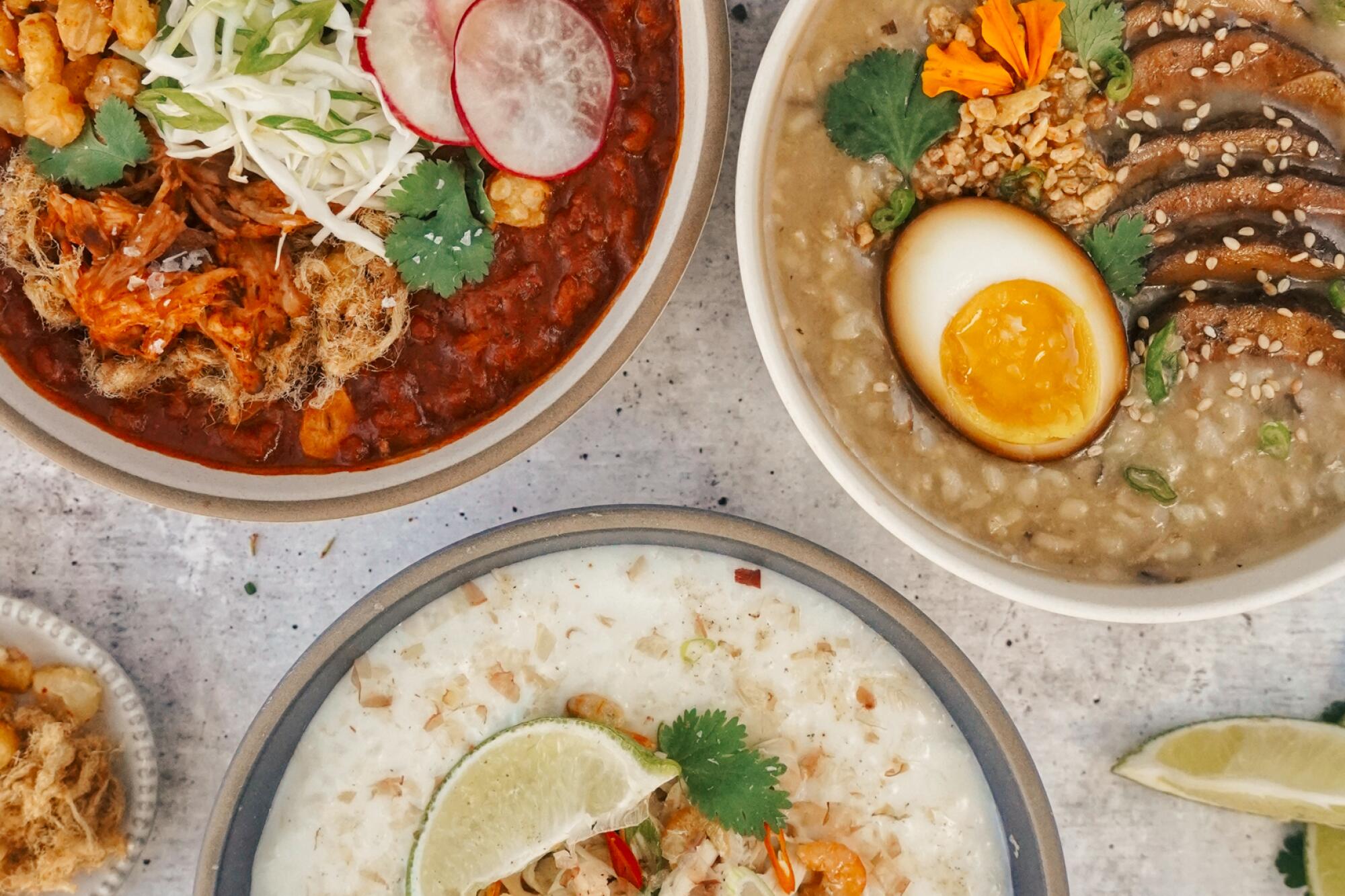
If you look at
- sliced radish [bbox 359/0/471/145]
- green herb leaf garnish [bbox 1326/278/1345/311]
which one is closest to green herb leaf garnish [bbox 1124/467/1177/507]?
green herb leaf garnish [bbox 1326/278/1345/311]

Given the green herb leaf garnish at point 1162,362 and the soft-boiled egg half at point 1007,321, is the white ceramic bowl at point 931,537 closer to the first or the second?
the soft-boiled egg half at point 1007,321

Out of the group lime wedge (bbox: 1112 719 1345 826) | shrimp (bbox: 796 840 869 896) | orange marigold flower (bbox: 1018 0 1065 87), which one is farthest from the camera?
lime wedge (bbox: 1112 719 1345 826)

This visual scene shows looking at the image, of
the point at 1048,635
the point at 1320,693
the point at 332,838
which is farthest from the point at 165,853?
the point at 1320,693

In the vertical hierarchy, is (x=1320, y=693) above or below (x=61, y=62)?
below

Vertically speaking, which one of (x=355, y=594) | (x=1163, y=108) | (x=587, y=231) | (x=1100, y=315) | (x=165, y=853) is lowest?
(x=165, y=853)

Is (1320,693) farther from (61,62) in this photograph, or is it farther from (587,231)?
(61,62)

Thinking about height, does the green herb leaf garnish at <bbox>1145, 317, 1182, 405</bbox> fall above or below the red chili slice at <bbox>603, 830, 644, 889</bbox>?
above

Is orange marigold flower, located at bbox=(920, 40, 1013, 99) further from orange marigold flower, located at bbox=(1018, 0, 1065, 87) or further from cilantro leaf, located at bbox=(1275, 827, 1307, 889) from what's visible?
cilantro leaf, located at bbox=(1275, 827, 1307, 889)
